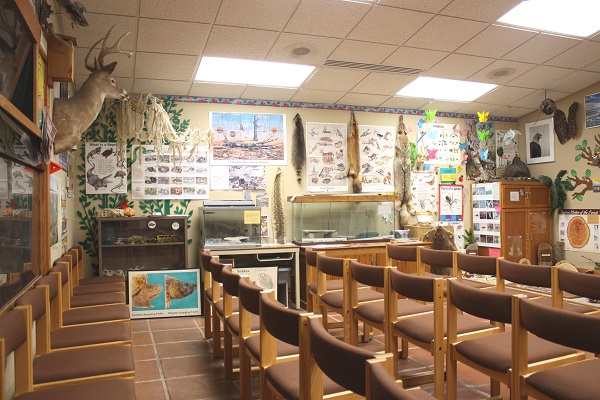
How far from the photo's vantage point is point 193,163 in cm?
565

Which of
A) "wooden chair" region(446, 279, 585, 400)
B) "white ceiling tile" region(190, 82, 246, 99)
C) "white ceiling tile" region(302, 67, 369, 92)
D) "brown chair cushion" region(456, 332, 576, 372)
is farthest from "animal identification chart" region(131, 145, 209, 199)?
"brown chair cushion" region(456, 332, 576, 372)

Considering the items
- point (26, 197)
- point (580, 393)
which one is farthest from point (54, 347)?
point (580, 393)

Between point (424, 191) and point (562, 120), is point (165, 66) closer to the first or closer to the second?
point (424, 191)

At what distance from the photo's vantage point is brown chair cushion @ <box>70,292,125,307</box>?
3.38 metres

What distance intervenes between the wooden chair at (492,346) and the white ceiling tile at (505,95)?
181 inches

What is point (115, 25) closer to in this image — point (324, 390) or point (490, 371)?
point (324, 390)

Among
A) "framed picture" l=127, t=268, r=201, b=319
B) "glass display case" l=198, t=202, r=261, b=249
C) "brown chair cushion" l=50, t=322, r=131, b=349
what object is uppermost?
"glass display case" l=198, t=202, r=261, b=249

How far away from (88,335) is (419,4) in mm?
3600

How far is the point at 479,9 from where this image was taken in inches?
159

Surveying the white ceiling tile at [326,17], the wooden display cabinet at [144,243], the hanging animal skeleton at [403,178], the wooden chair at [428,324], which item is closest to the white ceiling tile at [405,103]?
the hanging animal skeleton at [403,178]

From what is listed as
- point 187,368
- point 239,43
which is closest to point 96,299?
point 187,368

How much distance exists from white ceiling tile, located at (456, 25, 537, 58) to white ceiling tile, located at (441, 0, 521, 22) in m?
0.26

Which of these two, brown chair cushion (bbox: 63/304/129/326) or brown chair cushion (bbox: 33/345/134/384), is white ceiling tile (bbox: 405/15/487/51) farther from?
brown chair cushion (bbox: 33/345/134/384)

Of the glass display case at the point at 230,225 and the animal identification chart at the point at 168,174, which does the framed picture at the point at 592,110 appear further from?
the animal identification chart at the point at 168,174
